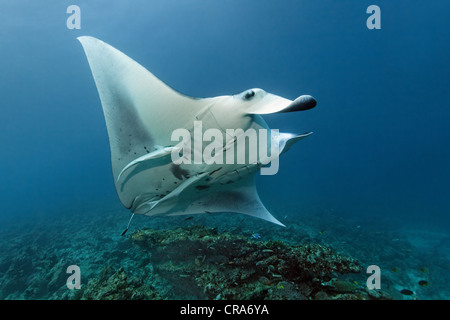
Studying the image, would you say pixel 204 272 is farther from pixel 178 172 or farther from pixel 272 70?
pixel 272 70

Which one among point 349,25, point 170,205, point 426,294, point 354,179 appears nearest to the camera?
point 170,205

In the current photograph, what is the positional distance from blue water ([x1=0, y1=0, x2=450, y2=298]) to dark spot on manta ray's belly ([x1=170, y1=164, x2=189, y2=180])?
17.9 ft

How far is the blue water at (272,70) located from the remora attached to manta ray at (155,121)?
5114 mm

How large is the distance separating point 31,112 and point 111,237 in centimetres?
5709

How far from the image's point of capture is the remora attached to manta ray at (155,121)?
5.91 ft

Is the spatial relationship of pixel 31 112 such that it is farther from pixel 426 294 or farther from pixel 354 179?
pixel 354 179

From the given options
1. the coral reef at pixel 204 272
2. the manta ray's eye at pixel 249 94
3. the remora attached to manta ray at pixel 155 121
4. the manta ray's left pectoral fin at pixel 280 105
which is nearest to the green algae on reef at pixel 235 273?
the coral reef at pixel 204 272

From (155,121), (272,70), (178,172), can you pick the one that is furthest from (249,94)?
(272,70)

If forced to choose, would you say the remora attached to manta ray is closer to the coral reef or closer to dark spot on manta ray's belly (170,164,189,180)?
dark spot on manta ray's belly (170,164,189,180)

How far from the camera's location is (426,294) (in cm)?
483

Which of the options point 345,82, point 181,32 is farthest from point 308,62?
point 181,32

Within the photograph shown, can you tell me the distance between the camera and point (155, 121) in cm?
205

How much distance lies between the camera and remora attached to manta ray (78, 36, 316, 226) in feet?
5.91
